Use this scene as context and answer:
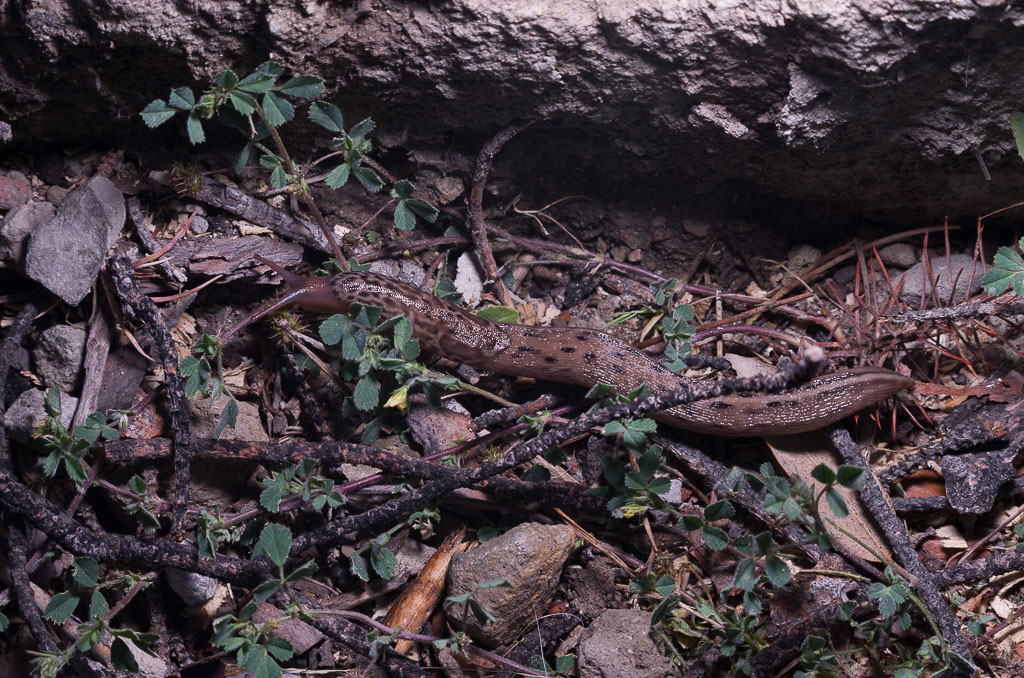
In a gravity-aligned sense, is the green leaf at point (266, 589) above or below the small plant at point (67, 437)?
below

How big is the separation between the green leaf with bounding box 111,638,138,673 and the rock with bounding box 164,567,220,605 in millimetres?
370

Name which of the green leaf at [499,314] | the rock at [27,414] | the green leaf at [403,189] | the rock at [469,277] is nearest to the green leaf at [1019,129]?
the green leaf at [499,314]

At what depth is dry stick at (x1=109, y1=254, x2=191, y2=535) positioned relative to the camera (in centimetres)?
311

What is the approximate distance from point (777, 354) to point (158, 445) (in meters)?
3.00

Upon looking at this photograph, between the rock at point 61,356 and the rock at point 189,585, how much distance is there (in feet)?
3.29

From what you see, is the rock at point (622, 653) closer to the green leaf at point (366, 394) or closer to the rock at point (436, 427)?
the rock at point (436, 427)

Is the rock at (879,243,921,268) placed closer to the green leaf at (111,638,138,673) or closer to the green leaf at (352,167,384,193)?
the green leaf at (352,167,384,193)

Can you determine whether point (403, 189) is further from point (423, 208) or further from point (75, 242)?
point (75, 242)

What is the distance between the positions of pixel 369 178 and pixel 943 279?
295 cm

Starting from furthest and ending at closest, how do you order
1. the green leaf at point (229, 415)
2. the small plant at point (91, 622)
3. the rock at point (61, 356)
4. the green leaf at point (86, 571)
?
1. the rock at point (61, 356)
2. the green leaf at point (229, 415)
3. the green leaf at point (86, 571)
4. the small plant at point (91, 622)

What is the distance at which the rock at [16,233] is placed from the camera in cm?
336

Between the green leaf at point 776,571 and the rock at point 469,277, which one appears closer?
the green leaf at point 776,571

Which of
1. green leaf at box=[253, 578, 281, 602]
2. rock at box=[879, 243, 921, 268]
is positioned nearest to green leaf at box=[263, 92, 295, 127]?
green leaf at box=[253, 578, 281, 602]

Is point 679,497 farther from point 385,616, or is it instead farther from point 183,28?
point 183,28
